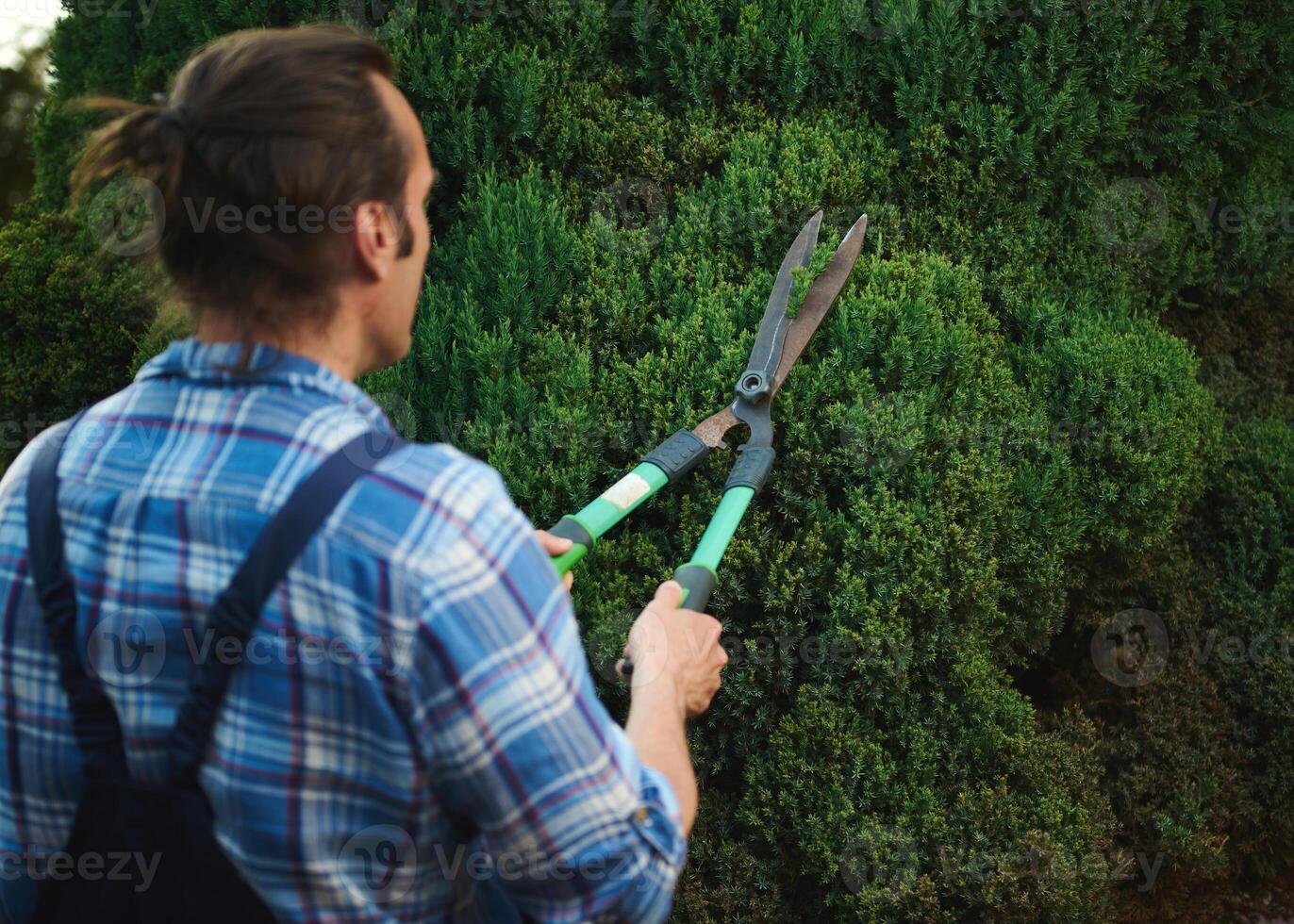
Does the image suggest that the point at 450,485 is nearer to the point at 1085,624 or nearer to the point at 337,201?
the point at 337,201

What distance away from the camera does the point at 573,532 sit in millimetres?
2455

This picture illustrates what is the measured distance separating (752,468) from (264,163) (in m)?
1.72

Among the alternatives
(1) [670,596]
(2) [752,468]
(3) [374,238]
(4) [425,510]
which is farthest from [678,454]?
(4) [425,510]

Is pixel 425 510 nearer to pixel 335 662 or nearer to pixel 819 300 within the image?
pixel 335 662

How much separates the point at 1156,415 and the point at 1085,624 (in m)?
0.88

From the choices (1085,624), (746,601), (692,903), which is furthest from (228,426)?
(1085,624)

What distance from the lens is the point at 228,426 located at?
1.38m

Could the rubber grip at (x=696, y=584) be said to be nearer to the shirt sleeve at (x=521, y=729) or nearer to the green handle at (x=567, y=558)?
the green handle at (x=567, y=558)

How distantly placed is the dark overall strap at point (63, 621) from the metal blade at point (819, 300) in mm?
2053

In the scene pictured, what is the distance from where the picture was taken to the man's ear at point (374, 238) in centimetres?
144

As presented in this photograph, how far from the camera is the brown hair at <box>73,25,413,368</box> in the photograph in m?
1.36

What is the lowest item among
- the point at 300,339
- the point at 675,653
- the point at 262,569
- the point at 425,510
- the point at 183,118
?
the point at 675,653

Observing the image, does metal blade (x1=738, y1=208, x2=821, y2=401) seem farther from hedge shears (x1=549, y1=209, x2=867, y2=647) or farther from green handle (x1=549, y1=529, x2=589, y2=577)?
green handle (x1=549, y1=529, x2=589, y2=577)

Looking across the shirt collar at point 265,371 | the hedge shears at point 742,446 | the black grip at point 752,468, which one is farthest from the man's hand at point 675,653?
the shirt collar at point 265,371
